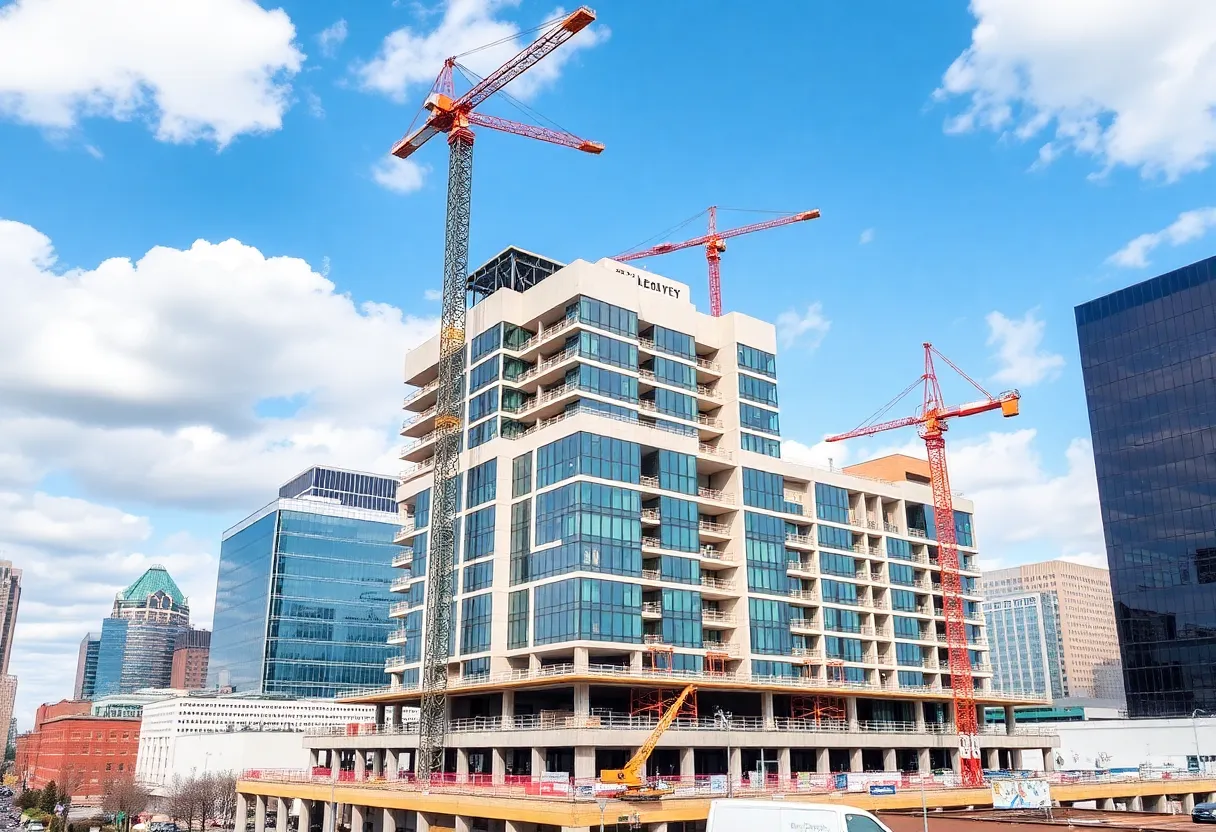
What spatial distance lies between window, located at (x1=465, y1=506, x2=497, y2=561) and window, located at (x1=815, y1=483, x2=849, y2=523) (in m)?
36.7

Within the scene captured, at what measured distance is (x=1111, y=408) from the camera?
148375 mm

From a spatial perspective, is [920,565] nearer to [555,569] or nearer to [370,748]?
[555,569]

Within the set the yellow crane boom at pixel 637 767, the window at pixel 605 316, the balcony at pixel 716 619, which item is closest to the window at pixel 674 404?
the window at pixel 605 316

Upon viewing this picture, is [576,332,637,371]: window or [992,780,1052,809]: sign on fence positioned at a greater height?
[576,332,637,371]: window

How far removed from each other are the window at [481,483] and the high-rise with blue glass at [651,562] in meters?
0.26

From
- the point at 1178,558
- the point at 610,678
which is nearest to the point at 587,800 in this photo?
the point at 610,678

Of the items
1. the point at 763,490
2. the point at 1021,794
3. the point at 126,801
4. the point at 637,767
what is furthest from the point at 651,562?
the point at 126,801

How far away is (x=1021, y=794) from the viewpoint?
246ft

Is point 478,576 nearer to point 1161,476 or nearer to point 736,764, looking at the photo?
point 736,764

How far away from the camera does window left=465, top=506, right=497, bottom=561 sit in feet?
318

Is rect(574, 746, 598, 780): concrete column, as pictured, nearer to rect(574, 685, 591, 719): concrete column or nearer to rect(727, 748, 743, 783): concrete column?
rect(574, 685, 591, 719): concrete column

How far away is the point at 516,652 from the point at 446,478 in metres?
19.1

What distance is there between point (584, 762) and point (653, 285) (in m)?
51.4

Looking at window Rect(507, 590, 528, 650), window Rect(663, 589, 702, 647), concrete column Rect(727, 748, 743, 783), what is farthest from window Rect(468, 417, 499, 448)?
concrete column Rect(727, 748, 743, 783)
